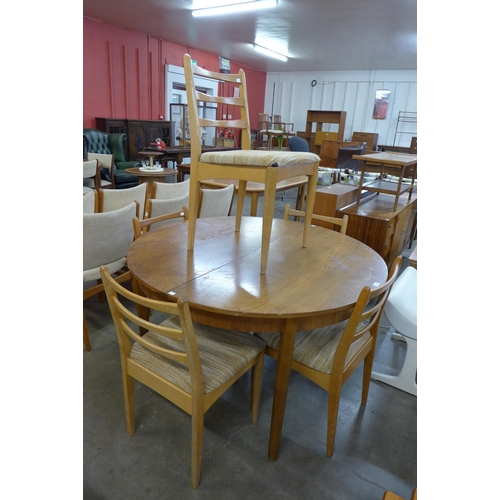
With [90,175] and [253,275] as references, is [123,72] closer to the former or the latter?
[90,175]

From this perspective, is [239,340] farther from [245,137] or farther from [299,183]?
[299,183]

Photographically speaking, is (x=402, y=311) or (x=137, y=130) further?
(x=137, y=130)

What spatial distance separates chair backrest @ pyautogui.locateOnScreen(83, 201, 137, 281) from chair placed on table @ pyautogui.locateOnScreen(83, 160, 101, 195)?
1.57m

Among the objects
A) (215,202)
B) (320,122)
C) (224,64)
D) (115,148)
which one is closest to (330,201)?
(215,202)

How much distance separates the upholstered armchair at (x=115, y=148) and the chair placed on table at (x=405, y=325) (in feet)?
14.5

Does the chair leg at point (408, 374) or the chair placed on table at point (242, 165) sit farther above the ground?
the chair placed on table at point (242, 165)

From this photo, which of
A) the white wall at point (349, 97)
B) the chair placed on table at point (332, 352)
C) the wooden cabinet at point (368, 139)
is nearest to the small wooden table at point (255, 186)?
the chair placed on table at point (332, 352)

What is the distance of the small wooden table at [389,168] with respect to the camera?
2.84 m

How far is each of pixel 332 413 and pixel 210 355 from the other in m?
0.53

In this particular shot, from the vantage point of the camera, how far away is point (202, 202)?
8.27 ft

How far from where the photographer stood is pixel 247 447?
1.43 m

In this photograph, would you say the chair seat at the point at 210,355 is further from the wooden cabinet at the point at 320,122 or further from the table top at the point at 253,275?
the wooden cabinet at the point at 320,122

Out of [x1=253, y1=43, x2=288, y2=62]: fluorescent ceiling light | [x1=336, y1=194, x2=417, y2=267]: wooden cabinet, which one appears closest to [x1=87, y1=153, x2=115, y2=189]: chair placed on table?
[x1=336, y1=194, x2=417, y2=267]: wooden cabinet

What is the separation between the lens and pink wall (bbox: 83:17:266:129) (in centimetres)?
588
